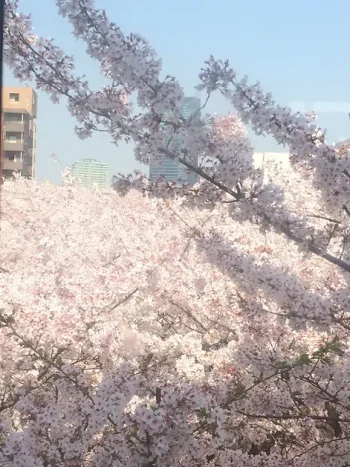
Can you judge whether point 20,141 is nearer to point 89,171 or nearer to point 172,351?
point 89,171

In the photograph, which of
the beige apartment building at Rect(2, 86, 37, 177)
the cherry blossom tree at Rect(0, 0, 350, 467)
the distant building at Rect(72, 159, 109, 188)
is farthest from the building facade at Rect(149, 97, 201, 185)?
the beige apartment building at Rect(2, 86, 37, 177)

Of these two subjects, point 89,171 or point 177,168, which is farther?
point 89,171

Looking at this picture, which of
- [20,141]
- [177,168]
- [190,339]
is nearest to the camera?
[177,168]

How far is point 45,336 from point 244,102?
1443mm

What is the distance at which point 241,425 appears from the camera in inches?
97.2

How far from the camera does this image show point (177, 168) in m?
1.78

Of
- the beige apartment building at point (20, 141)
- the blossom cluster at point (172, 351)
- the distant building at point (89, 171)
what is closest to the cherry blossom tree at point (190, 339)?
the blossom cluster at point (172, 351)

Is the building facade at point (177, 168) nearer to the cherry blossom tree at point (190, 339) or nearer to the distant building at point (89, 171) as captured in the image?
the cherry blossom tree at point (190, 339)

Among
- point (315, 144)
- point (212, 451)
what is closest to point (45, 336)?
point (212, 451)

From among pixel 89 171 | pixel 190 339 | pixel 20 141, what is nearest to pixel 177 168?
pixel 190 339

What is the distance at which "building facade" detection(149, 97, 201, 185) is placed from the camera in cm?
175

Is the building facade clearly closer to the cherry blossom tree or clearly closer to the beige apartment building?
the cherry blossom tree

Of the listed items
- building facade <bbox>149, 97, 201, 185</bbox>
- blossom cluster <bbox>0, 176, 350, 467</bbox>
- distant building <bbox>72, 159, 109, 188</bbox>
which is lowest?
blossom cluster <bbox>0, 176, 350, 467</bbox>

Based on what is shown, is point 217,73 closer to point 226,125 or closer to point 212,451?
point 226,125
